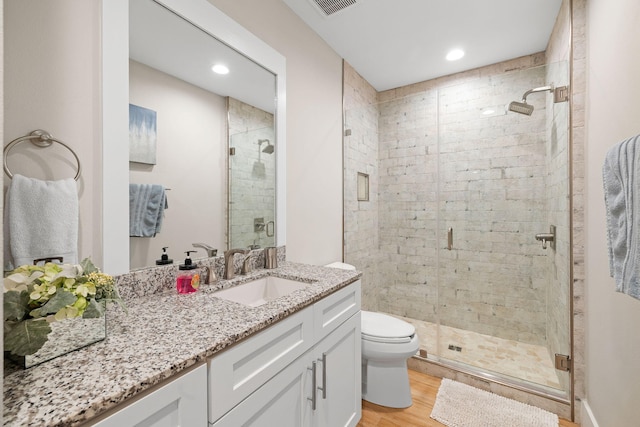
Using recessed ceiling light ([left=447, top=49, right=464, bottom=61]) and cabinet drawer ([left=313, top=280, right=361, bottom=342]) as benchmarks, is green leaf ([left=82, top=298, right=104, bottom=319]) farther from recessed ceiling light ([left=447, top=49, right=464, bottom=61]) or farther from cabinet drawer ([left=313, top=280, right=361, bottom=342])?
recessed ceiling light ([left=447, top=49, right=464, bottom=61])

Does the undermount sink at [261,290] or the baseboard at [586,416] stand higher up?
the undermount sink at [261,290]

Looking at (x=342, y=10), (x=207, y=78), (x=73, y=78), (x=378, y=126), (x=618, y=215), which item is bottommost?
(x=618, y=215)

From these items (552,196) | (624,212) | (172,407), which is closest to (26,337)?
(172,407)

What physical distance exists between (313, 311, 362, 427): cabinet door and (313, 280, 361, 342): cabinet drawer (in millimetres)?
37

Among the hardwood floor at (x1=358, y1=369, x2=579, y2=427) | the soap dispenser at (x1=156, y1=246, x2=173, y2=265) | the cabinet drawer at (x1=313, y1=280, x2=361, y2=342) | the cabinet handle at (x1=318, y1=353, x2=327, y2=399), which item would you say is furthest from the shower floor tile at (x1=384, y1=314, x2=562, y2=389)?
the soap dispenser at (x1=156, y1=246, x2=173, y2=265)

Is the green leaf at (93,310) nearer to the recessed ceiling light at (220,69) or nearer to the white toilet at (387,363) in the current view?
the recessed ceiling light at (220,69)

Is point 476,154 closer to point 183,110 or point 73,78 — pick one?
point 183,110

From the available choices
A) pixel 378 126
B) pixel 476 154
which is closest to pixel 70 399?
pixel 476 154

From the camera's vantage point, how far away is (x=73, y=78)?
38.9 inches

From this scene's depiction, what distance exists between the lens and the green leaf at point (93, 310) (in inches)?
28.5

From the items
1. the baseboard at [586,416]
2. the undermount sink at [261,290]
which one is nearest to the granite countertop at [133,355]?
the undermount sink at [261,290]

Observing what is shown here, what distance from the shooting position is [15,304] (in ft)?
2.14

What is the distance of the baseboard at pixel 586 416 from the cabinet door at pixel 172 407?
2016 millimetres

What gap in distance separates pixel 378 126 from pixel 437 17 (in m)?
1.23
